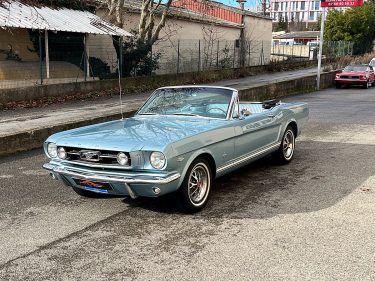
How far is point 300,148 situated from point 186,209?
15.1 feet

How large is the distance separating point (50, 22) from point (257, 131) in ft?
43.5

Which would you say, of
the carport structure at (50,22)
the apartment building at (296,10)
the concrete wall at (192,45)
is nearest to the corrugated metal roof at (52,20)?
the carport structure at (50,22)

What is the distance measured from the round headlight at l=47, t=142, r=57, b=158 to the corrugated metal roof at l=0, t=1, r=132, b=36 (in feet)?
36.8

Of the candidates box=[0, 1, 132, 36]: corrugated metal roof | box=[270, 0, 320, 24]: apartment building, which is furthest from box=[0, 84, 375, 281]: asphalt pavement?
box=[270, 0, 320, 24]: apartment building

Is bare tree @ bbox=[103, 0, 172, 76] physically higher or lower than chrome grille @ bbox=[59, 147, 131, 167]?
higher

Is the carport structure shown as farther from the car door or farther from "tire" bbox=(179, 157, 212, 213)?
"tire" bbox=(179, 157, 212, 213)

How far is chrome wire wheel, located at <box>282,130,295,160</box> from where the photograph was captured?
7.57 meters

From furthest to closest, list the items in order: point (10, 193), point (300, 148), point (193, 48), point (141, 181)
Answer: point (193, 48) < point (300, 148) < point (10, 193) < point (141, 181)

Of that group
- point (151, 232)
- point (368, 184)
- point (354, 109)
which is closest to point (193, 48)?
point (354, 109)

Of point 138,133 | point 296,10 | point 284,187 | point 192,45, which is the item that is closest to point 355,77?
point 192,45

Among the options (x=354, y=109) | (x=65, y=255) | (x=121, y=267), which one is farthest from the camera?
(x=354, y=109)

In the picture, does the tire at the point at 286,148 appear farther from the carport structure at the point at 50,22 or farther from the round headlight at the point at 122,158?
the carport structure at the point at 50,22

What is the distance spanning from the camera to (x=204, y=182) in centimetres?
539

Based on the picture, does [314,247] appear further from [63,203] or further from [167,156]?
[63,203]
